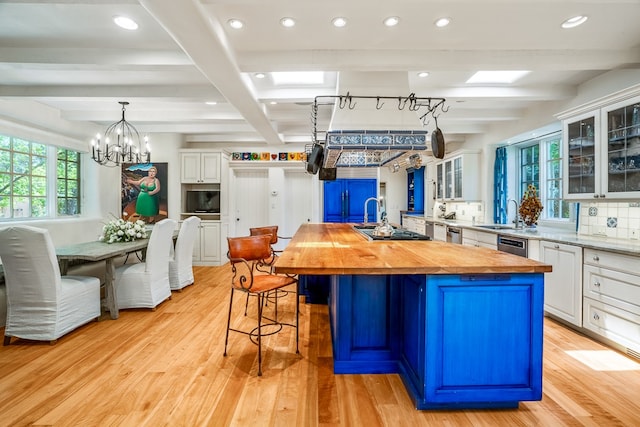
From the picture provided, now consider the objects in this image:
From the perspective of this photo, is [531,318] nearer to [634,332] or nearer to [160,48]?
[634,332]

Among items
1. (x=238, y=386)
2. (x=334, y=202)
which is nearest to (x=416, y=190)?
(x=334, y=202)

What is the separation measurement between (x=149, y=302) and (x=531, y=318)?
3701 mm

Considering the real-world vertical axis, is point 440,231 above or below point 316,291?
above

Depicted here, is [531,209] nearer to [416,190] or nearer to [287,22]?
[287,22]

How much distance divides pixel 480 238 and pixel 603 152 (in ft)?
5.87

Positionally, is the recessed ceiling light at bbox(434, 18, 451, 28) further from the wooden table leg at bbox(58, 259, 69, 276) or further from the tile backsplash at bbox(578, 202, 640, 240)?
the wooden table leg at bbox(58, 259, 69, 276)

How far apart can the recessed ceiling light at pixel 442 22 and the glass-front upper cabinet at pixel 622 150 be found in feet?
5.91

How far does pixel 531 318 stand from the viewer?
1833mm

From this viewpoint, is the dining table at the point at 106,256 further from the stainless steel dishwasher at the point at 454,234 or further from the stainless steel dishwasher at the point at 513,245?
the stainless steel dishwasher at the point at 454,234

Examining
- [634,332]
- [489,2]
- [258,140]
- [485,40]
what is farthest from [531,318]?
[258,140]

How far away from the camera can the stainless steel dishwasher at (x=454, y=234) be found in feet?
17.0

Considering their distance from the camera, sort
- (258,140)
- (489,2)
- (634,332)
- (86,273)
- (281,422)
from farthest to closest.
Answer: (258,140) < (86,273) < (634,332) < (489,2) < (281,422)

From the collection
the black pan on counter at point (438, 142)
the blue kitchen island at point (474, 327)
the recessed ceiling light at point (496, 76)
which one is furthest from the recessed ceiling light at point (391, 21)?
the blue kitchen island at point (474, 327)

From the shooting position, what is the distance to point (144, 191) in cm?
618
